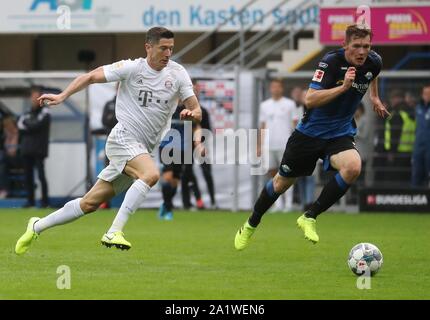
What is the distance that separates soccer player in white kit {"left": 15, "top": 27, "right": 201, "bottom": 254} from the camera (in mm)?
11617

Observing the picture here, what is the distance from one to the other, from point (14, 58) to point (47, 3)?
3.65 metres

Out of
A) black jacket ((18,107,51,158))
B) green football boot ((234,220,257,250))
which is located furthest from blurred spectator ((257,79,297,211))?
green football boot ((234,220,257,250))

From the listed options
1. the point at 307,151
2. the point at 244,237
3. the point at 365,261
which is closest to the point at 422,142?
the point at 244,237

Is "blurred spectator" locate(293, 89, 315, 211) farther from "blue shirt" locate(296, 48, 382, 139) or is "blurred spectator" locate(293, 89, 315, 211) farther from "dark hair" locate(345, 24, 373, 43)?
"dark hair" locate(345, 24, 373, 43)

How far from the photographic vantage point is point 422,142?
68.6 feet

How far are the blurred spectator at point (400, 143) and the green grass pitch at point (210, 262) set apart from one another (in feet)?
10.9

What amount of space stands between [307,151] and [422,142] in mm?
8940

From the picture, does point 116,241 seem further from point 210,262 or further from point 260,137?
point 260,137

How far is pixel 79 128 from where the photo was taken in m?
22.6

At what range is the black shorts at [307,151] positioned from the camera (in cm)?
1227

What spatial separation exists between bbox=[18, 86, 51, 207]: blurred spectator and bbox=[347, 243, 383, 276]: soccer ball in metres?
11.8

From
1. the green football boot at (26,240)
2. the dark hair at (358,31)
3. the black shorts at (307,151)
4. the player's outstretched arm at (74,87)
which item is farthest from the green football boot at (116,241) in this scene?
the dark hair at (358,31)

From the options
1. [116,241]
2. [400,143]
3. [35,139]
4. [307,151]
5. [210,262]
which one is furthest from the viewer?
[400,143]
